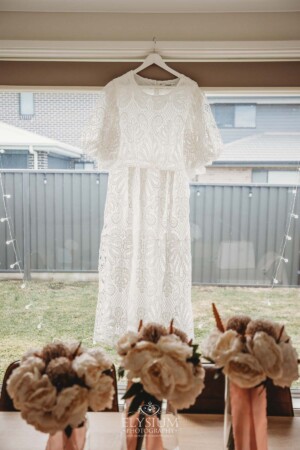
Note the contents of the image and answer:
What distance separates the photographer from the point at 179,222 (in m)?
1.89

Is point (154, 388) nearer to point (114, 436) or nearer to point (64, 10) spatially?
point (114, 436)

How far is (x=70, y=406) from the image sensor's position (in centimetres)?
82

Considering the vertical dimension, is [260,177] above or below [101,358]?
above

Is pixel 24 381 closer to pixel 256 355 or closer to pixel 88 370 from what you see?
pixel 88 370

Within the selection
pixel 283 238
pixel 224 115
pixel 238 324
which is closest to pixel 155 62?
pixel 224 115

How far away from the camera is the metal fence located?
7.23ft

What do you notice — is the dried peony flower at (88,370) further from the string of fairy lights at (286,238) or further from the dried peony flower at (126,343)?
the string of fairy lights at (286,238)

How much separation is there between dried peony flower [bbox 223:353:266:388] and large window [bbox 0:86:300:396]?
1.35 metres

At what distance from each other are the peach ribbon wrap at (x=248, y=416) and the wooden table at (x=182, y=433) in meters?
0.26

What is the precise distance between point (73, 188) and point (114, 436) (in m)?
1.38

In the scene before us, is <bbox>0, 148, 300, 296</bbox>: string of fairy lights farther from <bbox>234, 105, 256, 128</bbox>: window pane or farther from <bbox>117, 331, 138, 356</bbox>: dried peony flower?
<bbox>117, 331, 138, 356</bbox>: dried peony flower

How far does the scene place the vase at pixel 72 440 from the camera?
3.01 feet

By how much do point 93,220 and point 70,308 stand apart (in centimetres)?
56

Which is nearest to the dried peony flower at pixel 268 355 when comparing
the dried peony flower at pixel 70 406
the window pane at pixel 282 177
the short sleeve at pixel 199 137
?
the dried peony flower at pixel 70 406
